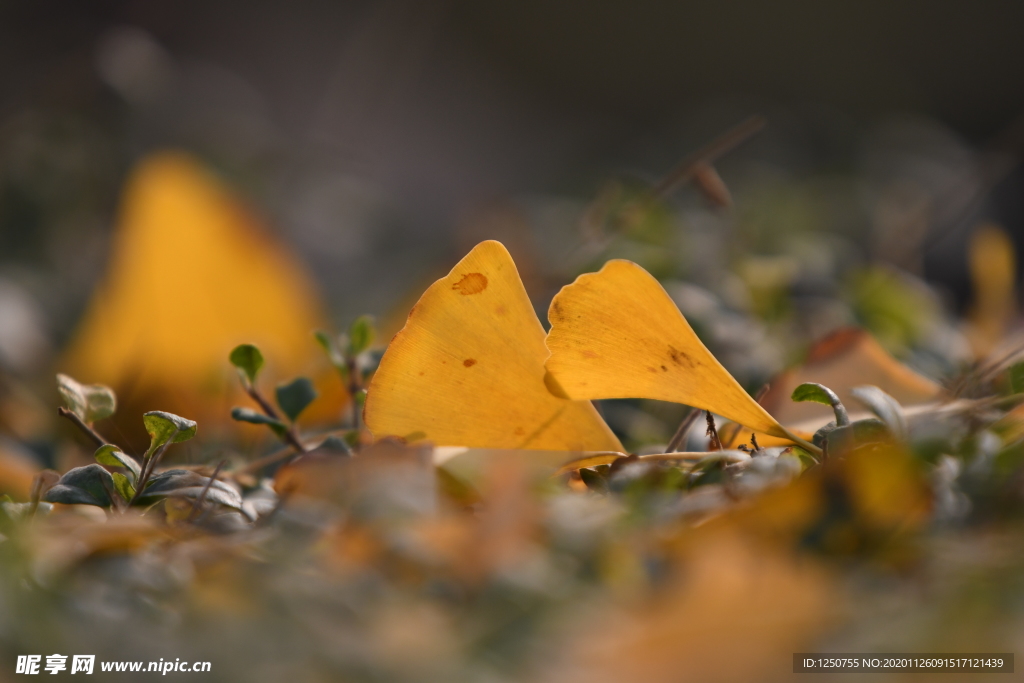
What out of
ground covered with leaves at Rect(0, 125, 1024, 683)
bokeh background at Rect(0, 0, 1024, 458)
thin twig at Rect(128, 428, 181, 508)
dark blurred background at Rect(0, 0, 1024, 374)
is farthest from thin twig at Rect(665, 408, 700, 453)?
dark blurred background at Rect(0, 0, 1024, 374)

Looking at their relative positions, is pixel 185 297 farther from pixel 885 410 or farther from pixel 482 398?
pixel 885 410

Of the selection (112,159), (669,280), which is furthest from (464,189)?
(669,280)

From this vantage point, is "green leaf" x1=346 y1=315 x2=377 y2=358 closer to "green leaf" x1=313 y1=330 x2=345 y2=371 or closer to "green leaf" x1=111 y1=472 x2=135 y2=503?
"green leaf" x1=313 y1=330 x2=345 y2=371

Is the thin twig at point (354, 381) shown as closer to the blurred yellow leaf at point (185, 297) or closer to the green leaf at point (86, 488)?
the green leaf at point (86, 488)

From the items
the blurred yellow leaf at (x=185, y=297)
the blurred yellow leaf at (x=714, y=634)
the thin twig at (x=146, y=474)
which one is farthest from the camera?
the blurred yellow leaf at (x=185, y=297)

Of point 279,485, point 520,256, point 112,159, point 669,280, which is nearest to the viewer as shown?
point 279,485

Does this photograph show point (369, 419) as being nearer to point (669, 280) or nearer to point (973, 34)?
point (669, 280)

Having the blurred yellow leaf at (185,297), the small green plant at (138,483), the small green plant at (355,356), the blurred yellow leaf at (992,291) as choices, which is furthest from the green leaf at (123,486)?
the blurred yellow leaf at (992,291)
